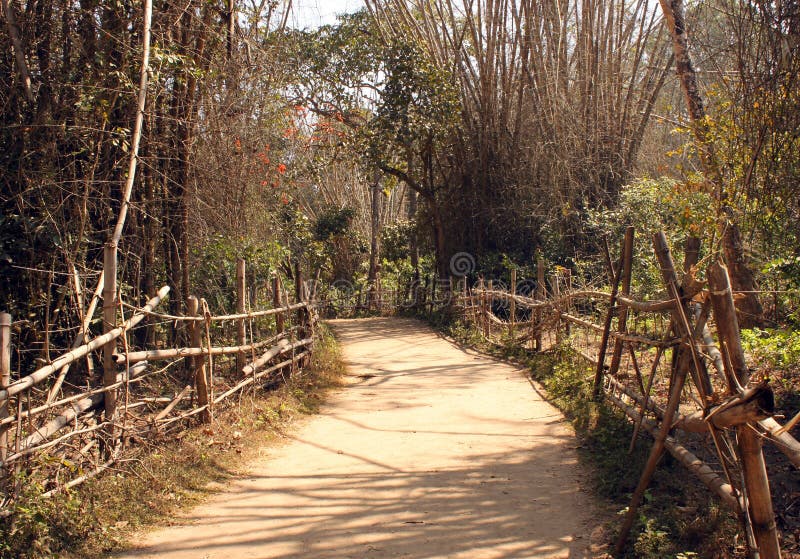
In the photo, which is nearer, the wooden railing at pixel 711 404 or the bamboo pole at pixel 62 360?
the wooden railing at pixel 711 404

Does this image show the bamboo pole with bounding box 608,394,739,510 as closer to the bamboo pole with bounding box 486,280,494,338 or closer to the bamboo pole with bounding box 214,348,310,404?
the bamboo pole with bounding box 214,348,310,404

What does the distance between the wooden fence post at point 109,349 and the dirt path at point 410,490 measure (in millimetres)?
685

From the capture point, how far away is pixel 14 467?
3434mm

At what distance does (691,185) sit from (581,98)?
6468 mm

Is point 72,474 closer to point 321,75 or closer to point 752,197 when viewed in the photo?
point 752,197

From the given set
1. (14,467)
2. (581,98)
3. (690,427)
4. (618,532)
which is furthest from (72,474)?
(581,98)

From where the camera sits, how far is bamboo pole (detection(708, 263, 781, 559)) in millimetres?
2615

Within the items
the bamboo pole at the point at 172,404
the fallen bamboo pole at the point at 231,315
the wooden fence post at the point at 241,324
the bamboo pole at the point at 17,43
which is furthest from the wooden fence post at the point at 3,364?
the wooden fence post at the point at 241,324

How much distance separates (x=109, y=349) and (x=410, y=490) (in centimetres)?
192

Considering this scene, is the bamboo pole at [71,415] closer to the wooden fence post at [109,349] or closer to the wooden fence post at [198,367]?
the wooden fence post at [109,349]

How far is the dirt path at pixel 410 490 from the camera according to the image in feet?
11.8

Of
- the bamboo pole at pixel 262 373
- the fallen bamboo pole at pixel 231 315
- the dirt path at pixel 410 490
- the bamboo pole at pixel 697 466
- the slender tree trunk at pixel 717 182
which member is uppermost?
the slender tree trunk at pixel 717 182

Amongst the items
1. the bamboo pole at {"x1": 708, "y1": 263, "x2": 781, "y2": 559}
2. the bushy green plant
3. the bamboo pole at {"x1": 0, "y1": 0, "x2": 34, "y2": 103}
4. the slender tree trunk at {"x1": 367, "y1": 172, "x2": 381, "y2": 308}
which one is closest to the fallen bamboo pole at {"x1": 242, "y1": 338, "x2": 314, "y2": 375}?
the bamboo pole at {"x1": 0, "y1": 0, "x2": 34, "y2": 103}

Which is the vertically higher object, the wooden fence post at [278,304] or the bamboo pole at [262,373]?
the wooden fence post at [278,304]
